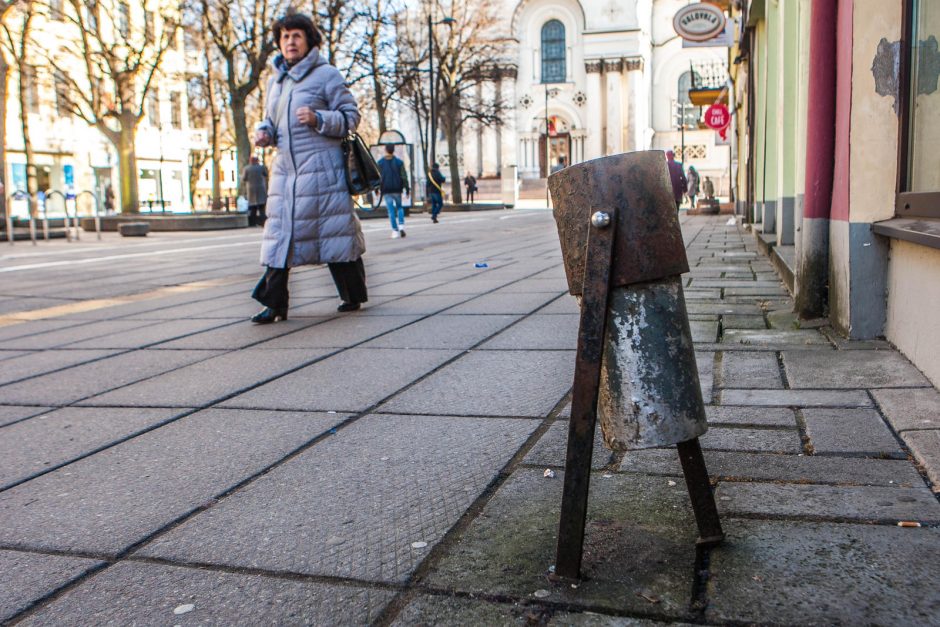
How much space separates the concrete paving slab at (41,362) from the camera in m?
4.50

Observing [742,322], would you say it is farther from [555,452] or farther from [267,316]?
[267,316]

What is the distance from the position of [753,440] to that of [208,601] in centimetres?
167

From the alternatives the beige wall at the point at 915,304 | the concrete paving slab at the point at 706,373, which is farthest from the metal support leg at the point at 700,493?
the beige wall at the point at 915,304

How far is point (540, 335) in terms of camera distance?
4.93 meters

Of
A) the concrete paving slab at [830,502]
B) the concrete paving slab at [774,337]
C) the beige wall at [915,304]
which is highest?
the beige wall at [915,304]

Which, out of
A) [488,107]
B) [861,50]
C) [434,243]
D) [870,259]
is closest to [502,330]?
[870,259]

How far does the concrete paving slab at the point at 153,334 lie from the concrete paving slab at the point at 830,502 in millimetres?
3844

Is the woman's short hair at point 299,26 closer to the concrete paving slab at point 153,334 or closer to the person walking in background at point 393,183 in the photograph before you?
the concrete paving slab at point 153,334

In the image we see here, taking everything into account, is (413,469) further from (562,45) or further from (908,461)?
(562,45)

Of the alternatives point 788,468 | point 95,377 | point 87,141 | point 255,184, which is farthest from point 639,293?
point 87,141

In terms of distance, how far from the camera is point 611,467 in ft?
8.41

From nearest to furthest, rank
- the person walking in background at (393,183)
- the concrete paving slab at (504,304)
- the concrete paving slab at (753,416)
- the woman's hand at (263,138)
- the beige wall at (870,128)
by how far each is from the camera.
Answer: the concrete paving slab at (753,416)
the beige wall at (870,128)
the woman's hand at (263,138)
the concrete paving slab at (504,304)
the person walking in background at (393,183)

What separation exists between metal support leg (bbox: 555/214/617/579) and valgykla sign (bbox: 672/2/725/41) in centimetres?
1747

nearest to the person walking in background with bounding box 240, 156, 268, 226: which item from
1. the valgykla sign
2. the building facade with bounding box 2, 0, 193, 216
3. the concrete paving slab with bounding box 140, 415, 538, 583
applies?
the valgykla sign
